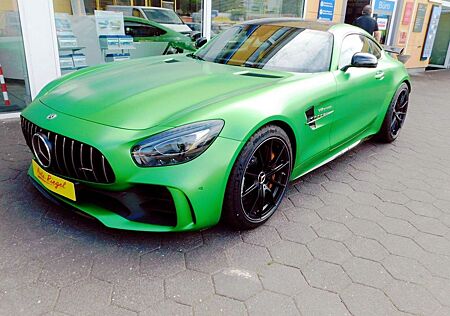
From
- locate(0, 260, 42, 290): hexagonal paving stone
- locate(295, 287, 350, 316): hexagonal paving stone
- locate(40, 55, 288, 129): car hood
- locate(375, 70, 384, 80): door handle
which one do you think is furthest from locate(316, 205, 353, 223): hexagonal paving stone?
locate(0, 260, 42, 290): hexagonal paving stone

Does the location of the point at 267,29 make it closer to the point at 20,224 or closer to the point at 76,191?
the point at 76,191

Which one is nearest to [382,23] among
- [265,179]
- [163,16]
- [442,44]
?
[442,44]

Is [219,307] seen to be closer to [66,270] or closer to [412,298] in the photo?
[66,270]

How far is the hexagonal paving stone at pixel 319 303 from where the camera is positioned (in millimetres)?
1784

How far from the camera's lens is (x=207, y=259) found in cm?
211

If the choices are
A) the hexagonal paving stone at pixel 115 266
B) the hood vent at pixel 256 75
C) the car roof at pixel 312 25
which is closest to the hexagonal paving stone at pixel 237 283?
the hexagonal paving stone at pixel 115 266

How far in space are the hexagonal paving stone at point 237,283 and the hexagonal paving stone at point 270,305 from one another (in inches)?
1.7

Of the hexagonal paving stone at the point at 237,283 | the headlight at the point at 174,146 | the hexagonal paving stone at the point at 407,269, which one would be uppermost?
the headlight at the point at 174,146

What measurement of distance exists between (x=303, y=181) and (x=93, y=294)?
2038 mm

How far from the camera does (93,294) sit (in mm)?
1796

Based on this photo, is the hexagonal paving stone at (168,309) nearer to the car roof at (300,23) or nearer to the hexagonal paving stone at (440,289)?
the hexagonal paving stone at (440,289)

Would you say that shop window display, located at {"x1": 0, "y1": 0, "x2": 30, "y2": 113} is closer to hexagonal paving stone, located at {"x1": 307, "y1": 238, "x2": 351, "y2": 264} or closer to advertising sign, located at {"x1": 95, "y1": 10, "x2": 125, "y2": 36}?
advertising sign, located at {"x1": 95, "y1": 10, "x2": 125, "y2": 36}

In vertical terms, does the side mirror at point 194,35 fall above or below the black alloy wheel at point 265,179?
above

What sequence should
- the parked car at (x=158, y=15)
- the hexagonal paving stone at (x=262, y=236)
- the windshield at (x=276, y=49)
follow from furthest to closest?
the parked car at (x=158, y=15) → the windshield at (x=276, y=49) → the hexagonal paving stone at (x=262, y=236)
